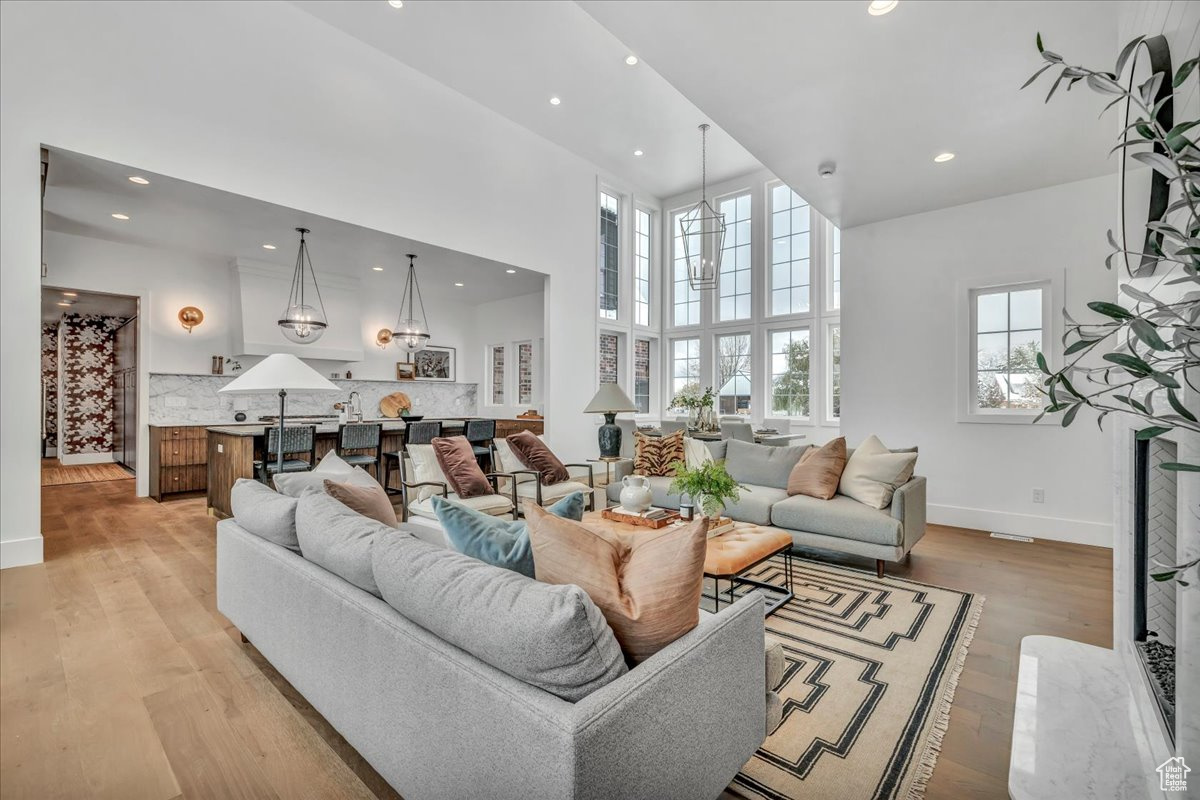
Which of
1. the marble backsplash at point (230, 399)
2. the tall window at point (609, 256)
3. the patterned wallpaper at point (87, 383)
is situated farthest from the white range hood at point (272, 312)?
the patterned wallpaper at point (87, 383)

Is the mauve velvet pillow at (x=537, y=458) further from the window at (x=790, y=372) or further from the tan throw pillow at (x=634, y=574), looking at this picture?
the window at (x=790, y=372)

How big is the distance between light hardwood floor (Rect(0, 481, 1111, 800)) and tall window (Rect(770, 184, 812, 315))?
432 cm

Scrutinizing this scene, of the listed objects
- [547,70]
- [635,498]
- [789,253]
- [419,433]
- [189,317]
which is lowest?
[635,498]

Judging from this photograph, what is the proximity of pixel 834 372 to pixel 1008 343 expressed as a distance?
244 centimetres

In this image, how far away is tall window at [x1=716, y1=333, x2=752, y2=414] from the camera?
307 inches

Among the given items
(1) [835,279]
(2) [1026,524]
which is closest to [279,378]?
(2) [1026,524]

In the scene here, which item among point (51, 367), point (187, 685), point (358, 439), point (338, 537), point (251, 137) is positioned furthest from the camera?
point (51, 367)

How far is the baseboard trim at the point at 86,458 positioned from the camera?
8258mm

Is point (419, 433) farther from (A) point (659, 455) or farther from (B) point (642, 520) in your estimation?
(B) point (642, 520)

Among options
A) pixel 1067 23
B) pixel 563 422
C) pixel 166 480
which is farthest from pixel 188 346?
pixel 1067 23

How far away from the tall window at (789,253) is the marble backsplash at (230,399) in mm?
5464

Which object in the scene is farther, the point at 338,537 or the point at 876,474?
the point at 876,474

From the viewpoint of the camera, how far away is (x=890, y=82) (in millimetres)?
2982

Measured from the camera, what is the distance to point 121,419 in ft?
26.4
